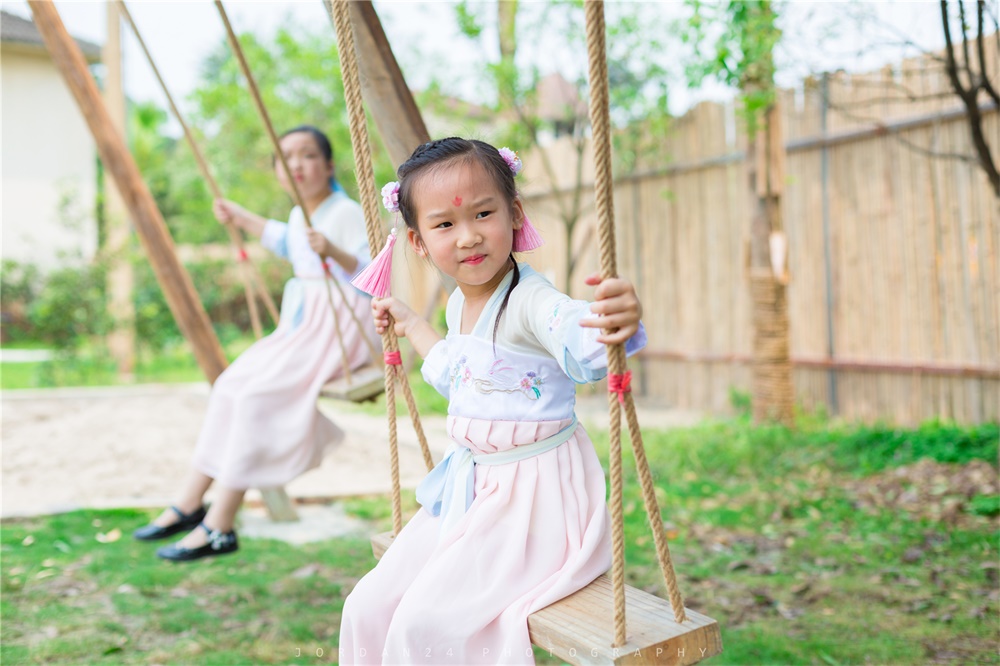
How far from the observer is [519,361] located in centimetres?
172

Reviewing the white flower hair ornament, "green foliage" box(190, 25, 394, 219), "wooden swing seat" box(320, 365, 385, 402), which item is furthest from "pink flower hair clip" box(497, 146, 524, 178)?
"green foliage" box(190, 25, 394, 219)

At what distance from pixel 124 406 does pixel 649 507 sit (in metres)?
6.81

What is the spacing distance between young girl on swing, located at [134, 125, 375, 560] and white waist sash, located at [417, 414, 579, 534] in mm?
1437

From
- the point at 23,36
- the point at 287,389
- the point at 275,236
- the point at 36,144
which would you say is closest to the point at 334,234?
the point at 275,236

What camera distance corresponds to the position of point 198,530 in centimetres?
324

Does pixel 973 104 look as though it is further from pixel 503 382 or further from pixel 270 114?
pixel 270 114

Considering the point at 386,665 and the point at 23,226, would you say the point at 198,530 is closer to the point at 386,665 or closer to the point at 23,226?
the point at 386,665

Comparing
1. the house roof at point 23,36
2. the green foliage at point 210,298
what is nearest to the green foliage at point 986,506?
the green foliage at point 210,298

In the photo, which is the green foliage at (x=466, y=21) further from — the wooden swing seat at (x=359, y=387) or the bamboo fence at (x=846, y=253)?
the wooden swing seat at (x=359, y=387)

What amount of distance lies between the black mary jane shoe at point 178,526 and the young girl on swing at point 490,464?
189cm

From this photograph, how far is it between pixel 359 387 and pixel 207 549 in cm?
84

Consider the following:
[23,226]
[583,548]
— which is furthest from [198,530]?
[23,226]

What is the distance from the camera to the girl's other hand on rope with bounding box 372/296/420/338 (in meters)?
2.01

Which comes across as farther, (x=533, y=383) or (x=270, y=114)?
(x=270, y=114)
